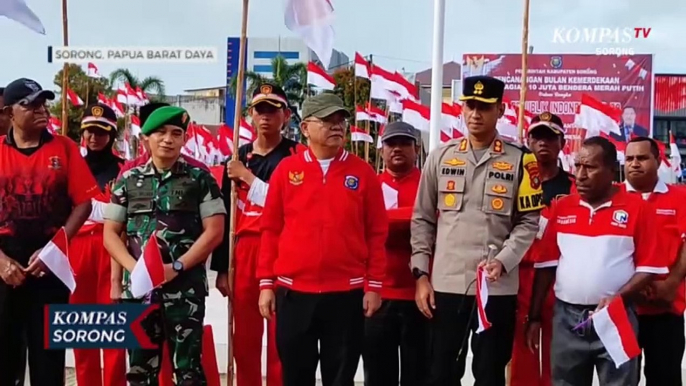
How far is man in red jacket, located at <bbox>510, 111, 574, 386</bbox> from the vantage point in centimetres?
473

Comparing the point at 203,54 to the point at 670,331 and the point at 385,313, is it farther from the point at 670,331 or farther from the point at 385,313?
the point at 670,331

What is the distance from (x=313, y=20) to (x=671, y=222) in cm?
242

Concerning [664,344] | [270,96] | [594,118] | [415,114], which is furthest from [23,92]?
[415,114]

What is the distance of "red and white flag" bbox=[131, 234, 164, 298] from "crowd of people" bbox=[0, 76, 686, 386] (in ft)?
0.25

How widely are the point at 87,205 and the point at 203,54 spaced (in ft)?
3.44

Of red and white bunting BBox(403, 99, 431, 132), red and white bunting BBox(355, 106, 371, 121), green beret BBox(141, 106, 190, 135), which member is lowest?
green beret BBox(141, 106, 190, 135)

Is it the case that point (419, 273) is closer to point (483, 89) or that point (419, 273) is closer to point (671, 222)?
point (483, 89)

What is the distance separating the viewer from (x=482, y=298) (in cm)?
383

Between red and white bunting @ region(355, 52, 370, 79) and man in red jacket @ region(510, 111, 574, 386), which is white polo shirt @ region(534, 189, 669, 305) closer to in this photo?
man in red jacket @ region(510, 111, 574, 386)

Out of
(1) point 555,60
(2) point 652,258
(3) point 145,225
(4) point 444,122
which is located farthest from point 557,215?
(1) point 555,60

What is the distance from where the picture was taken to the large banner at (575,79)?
32.1 meters

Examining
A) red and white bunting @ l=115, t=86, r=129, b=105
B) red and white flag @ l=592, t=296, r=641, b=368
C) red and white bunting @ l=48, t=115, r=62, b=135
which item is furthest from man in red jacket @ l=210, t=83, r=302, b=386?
red and white bunting @ l=115, t=86, r=129, b=105

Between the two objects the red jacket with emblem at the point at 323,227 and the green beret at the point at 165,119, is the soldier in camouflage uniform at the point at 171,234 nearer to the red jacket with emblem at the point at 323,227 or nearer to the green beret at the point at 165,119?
the green beret at the point at 165,119

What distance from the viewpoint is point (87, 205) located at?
452 centimetres
